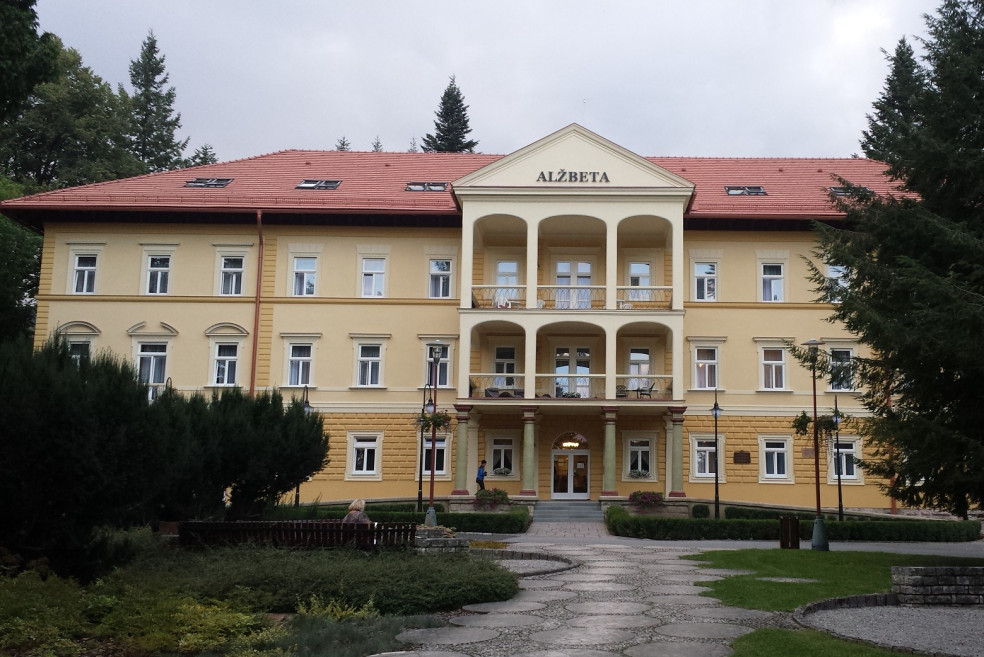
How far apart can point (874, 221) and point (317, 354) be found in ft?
72.0

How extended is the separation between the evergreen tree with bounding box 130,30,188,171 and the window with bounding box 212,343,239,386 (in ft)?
77.7

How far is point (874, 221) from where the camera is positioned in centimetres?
1561

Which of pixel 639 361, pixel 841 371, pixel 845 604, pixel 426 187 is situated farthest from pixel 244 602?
pixel 426 187

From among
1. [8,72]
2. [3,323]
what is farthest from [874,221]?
[3,323]

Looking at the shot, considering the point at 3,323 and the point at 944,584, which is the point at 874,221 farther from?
the point at 3,323

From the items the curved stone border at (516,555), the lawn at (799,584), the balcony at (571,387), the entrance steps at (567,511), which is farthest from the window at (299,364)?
the lawn at (799,584)

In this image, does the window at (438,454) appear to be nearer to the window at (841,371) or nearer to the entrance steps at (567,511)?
the entrance steps at (567,511)

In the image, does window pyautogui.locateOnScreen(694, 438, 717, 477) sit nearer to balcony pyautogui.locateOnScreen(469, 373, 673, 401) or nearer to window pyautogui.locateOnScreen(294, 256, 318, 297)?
balcony pyautogui.locateOnScreen(469, 373, 673, 401)

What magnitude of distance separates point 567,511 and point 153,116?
38.6 metres

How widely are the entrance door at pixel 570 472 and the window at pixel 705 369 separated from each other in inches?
186

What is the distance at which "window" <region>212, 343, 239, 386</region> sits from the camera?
33.6m

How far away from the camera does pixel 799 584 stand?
13.0m

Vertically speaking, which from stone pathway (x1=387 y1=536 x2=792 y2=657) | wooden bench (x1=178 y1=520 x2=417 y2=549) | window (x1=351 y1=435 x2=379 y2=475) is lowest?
stone pathway (x1=387 y1=536 x2=792 y2=657)

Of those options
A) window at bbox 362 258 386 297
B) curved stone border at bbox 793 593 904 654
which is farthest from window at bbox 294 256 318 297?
curved stone border at bbox 793 593 904 654
